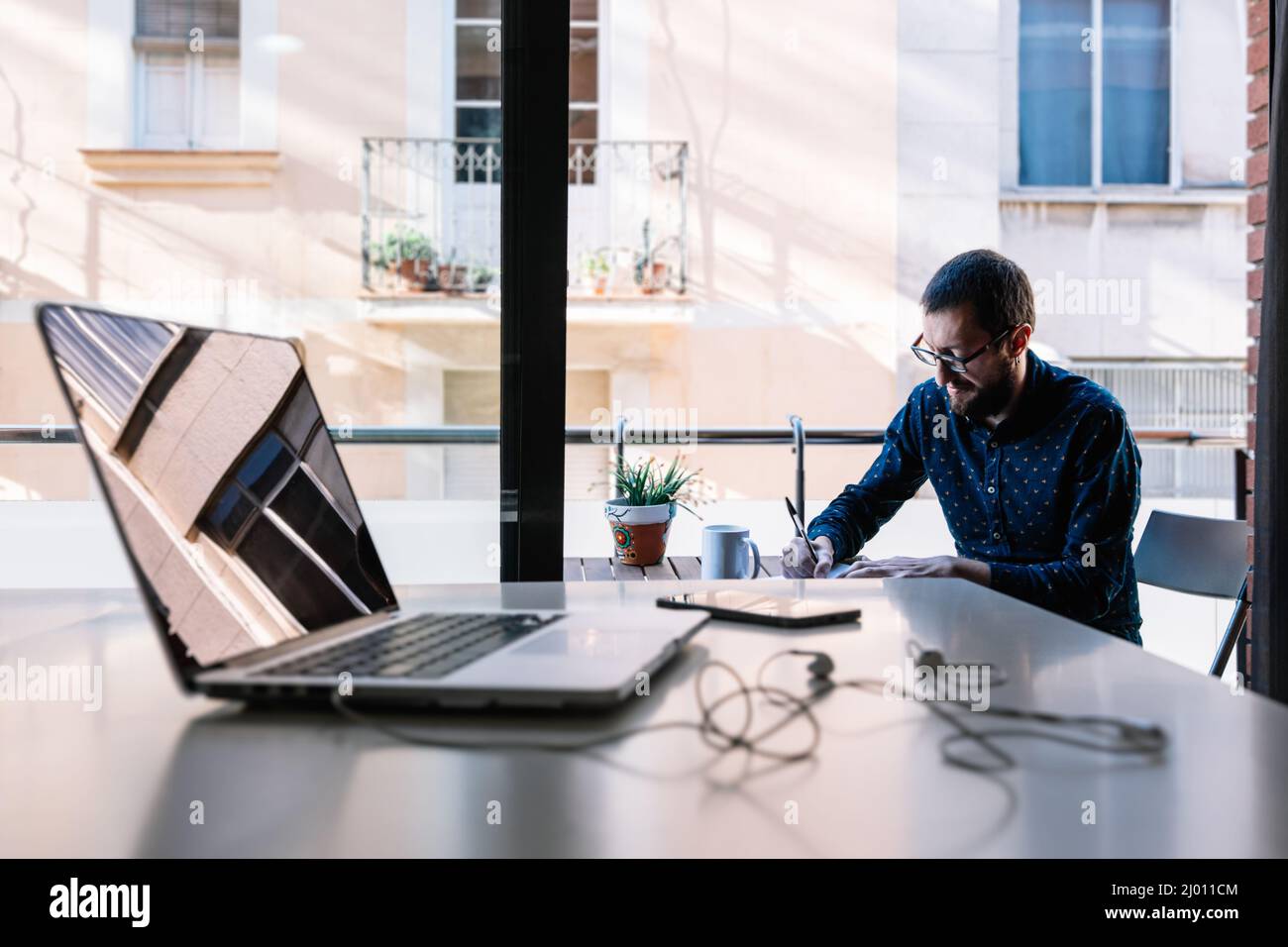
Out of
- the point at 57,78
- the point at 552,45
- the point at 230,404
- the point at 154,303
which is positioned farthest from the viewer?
the point at 57,78

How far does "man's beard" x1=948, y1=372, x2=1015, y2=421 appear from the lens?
161cm

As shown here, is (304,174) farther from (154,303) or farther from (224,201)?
(154,303)

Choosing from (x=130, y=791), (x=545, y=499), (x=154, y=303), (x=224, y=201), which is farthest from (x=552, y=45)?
(x=224, y=201)

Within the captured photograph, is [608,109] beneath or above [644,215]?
A: above

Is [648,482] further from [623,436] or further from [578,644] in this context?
[578,644]

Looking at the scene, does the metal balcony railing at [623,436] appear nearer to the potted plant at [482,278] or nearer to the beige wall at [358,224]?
the beige wall at [358,224]

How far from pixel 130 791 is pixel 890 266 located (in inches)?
249

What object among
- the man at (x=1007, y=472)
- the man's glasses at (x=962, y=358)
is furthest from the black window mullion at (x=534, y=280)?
the man's glasses at (x=962, y=358)

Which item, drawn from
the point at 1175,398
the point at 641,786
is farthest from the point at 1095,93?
the point at 641,786

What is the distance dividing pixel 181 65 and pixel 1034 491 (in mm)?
2814

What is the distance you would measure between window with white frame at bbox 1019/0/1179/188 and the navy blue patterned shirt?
5.61 metres

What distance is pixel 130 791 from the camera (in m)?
0.45

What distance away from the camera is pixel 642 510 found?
2.03 metres
